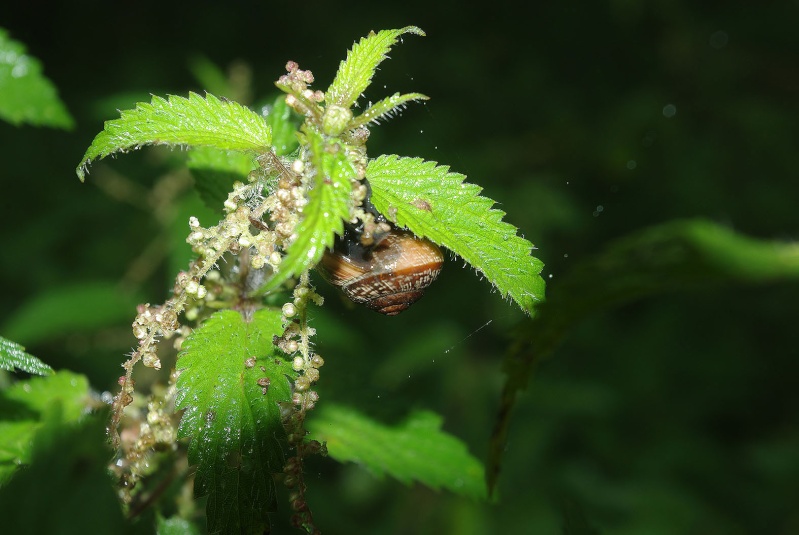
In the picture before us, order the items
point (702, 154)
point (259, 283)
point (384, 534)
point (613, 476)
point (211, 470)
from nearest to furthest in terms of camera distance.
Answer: point (211, 470) → point (259, 283) → point (384, 534) → point (613, 476) → point (702, 154)

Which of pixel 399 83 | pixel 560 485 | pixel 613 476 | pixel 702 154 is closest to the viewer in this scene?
pixel 560 485

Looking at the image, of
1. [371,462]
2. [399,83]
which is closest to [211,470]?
[371,462]

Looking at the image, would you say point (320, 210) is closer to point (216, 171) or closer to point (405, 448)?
point (216, 171)

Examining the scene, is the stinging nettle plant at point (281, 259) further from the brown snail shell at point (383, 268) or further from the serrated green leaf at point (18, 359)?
the serrated green leaf at point (18, 359)

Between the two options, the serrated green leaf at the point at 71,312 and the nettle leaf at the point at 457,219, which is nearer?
the nettle leaf at the point at 457,219

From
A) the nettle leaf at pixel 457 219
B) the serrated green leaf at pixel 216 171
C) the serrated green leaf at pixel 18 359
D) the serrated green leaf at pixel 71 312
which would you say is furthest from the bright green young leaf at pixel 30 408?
the serrated green leaf at pixel 71 312

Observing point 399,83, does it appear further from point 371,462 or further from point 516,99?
point 371,462
